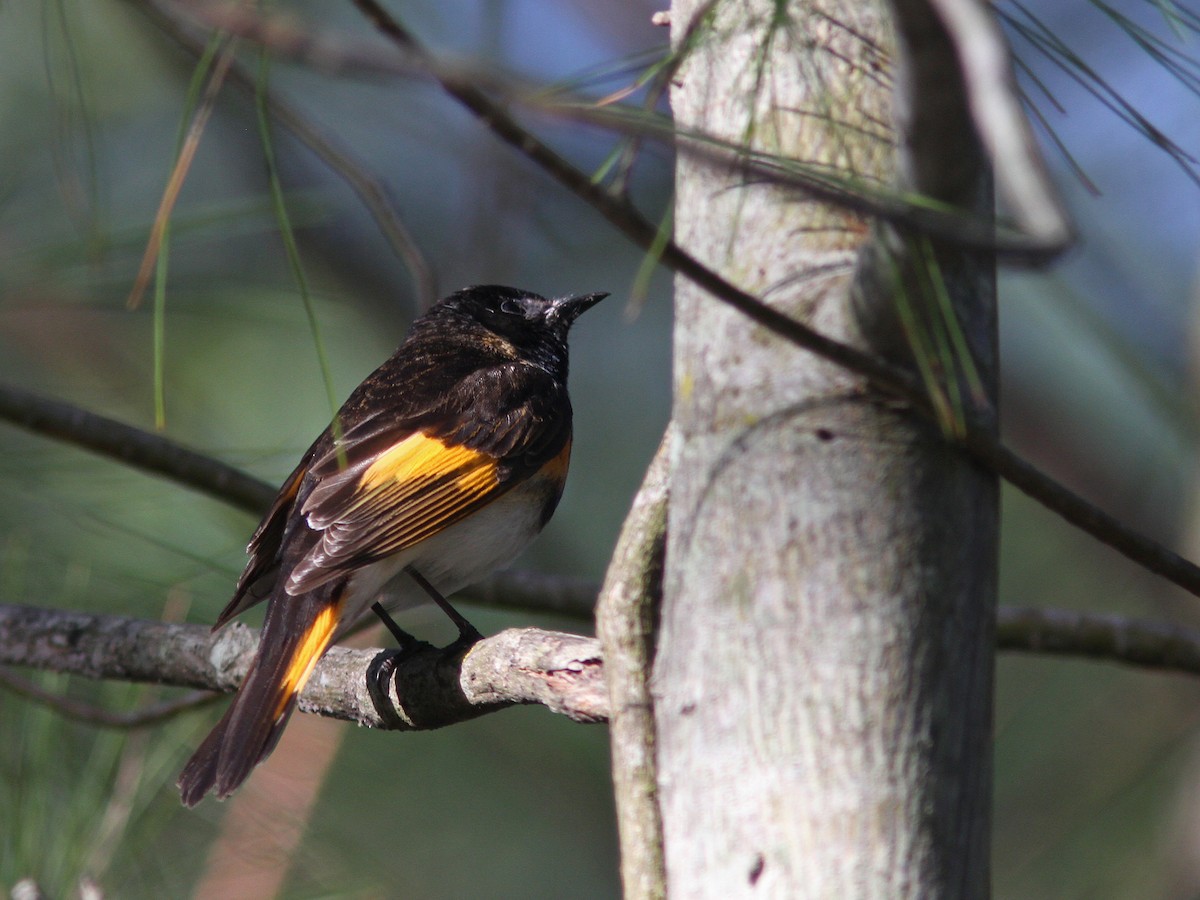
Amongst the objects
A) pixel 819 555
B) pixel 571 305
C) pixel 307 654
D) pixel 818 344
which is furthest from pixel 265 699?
pixel 571 305

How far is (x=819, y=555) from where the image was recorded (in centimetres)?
138

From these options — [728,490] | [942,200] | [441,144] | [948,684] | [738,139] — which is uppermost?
[441,144]

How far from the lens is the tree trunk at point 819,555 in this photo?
4.32 ft

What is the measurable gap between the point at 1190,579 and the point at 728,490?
72 centimetres

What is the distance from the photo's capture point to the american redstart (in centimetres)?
257

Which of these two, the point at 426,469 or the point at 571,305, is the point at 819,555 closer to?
the point at 426,469

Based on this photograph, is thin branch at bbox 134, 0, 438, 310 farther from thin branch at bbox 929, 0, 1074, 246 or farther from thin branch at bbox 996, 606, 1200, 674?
thin branch at bbox 996, 606, 1200, 674

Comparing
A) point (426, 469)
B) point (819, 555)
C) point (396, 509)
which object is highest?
point (426, 469)

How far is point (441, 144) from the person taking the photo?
4883 millimetres

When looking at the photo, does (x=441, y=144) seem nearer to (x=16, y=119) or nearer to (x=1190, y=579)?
(x=16, y=119)

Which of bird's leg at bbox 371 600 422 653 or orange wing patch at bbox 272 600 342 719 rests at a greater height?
bird's leg at bbox 371 600 422 653

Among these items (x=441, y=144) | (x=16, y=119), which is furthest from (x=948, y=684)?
(x=16, y=119)

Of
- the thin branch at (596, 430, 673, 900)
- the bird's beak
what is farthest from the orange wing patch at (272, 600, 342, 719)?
the bird's beak

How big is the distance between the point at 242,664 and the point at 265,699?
0.26 metres
